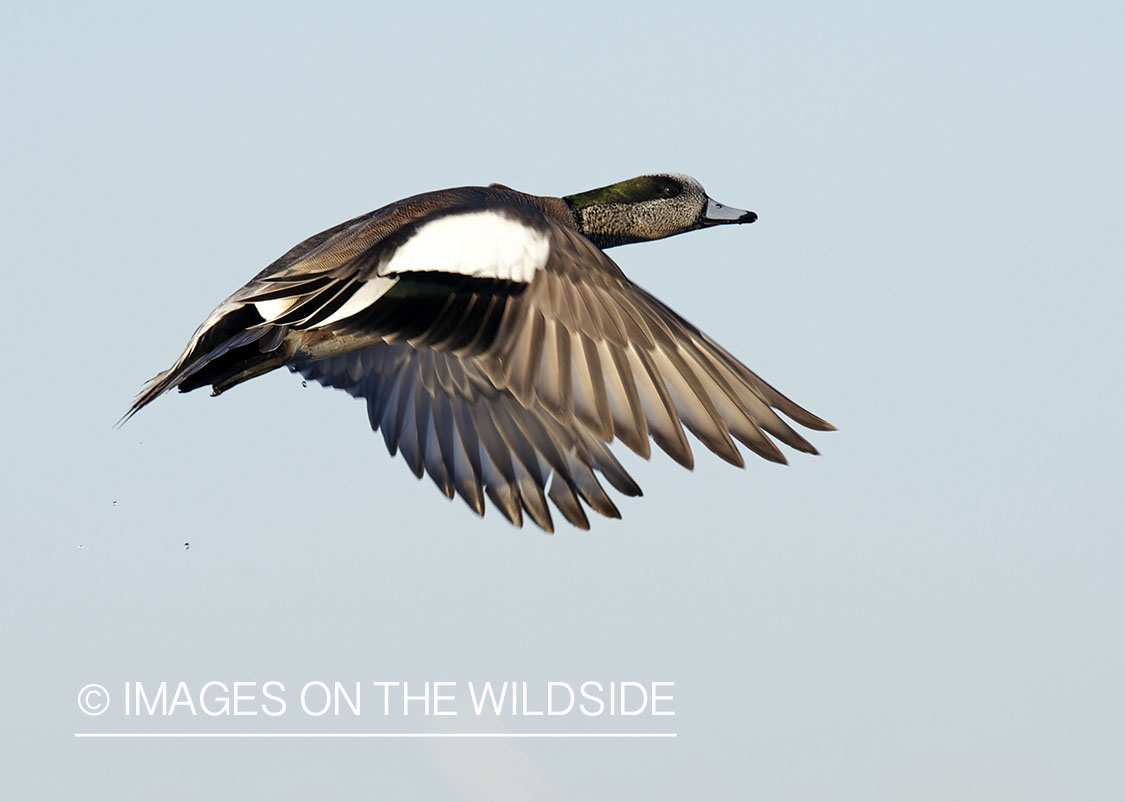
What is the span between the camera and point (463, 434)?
23.2 feet

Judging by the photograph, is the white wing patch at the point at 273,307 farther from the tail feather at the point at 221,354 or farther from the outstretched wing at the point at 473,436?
the outstretched wing at the point at 473,436

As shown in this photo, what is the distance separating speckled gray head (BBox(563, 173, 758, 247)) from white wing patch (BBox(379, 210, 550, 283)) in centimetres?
207

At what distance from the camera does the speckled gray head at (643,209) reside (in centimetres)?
784

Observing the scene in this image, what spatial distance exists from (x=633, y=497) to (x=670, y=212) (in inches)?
85.6

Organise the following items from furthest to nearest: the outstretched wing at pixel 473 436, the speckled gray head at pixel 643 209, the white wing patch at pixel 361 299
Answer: the speckled gray head at pixel 643 209 < the outstretched wing at pixel 473 436 < the white wing patch at pixel 361 299

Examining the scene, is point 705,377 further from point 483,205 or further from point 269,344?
point 269,344

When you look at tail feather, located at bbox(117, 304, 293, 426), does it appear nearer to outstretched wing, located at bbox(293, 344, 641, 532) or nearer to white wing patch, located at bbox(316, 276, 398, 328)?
white wing patch, located at bbox(316, 276, 398, 328)

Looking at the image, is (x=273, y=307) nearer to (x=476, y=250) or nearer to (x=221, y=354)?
(x=221, y=354)

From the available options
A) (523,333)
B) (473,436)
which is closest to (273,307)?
(523,333)

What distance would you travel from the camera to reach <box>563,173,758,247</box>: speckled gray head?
25.7 ft

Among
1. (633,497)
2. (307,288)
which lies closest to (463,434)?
(633,497)

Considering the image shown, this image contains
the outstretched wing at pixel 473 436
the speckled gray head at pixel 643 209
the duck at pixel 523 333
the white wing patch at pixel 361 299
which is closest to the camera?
the duck at pixel 523 333

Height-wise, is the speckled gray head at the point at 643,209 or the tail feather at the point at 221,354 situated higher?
the speckled gray head at the point at 643,209

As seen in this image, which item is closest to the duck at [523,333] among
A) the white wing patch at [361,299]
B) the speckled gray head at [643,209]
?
the white wing patch at [361,299]
